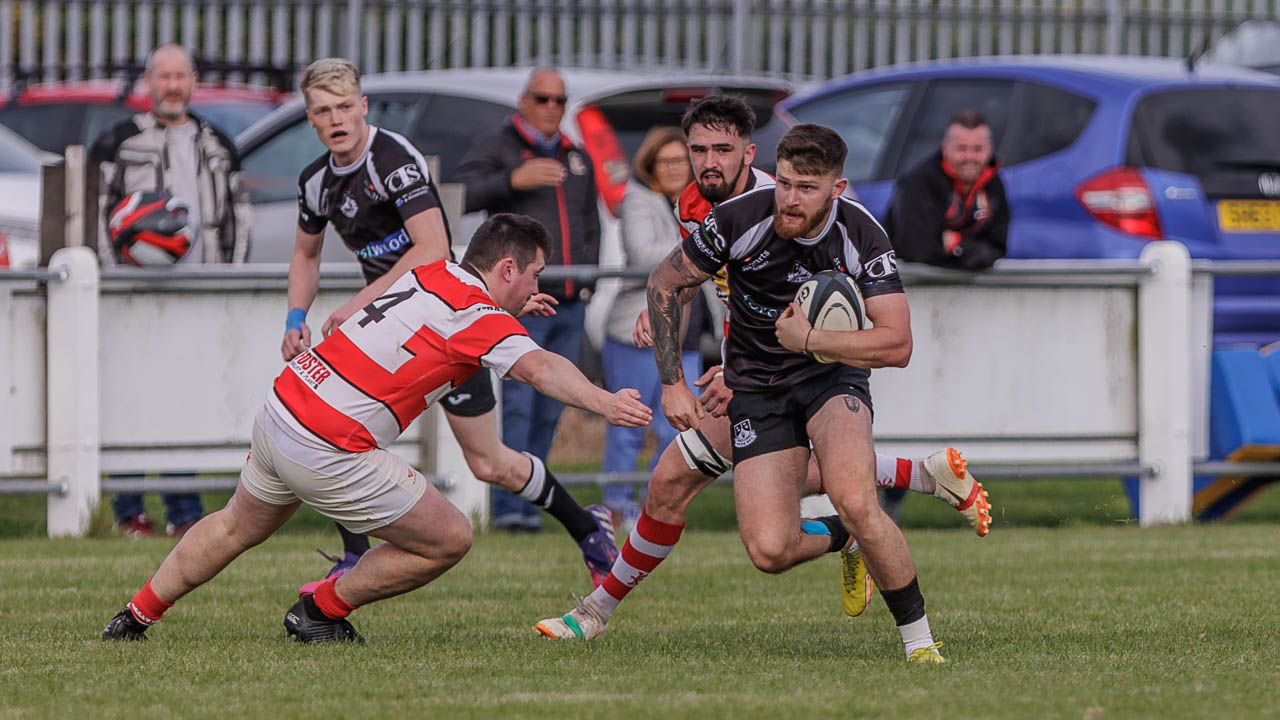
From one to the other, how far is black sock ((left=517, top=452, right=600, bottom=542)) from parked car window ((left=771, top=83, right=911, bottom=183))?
473 cm

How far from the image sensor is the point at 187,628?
23.6 feet

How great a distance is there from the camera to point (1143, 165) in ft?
36.2

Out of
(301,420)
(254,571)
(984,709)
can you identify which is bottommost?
(254,571)

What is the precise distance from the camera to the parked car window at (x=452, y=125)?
12.3m

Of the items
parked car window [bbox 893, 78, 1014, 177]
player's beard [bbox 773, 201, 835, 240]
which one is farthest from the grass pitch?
parked car window [bbox 893, 78, 1014, 177]

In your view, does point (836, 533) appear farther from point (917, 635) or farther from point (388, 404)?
point (388, 404)

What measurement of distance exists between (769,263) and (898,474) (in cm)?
106

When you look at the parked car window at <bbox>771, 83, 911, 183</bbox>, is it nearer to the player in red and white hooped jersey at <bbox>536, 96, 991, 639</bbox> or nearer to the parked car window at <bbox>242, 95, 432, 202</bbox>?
the parked car window at <bbox>242, 95, 432, 202</bbox>

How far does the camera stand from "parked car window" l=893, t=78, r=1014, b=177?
39.0ft

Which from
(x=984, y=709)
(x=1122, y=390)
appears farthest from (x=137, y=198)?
(x=984, y=709)

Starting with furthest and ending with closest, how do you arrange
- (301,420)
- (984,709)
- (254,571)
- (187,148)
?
(187,148) < (254,571) < (301,420) < (984,709)

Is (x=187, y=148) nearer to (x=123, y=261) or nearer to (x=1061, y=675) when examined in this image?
(x=123, y=261)

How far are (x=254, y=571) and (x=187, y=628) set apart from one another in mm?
1654

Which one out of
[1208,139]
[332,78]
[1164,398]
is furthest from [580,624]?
[1208,139]
